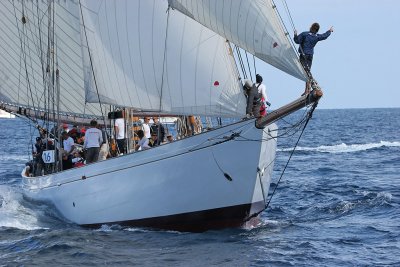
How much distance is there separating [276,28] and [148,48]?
4.50m

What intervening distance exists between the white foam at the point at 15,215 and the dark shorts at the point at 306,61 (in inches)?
339

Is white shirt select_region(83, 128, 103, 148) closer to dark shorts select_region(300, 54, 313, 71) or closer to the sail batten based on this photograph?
the sail batten

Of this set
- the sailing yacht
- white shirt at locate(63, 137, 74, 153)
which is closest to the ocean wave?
white shirt at locate(63, 137, 74, 153)

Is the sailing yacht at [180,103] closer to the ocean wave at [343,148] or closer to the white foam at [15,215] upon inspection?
the white foam at [15,215]

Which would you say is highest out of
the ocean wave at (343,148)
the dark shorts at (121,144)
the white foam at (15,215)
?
the dark shorts at (121,144)

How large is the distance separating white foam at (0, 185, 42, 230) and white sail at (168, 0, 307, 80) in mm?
8313

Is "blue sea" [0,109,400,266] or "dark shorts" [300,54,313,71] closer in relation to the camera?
"blue sea" [0,109,400,266]

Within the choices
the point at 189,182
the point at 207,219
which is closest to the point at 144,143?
the point at 189,182

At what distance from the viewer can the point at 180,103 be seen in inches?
837

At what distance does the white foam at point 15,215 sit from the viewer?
24375mm

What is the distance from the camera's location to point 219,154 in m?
21.1

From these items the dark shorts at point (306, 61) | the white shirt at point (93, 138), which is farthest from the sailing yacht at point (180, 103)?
the white shirt at point (93, 138)

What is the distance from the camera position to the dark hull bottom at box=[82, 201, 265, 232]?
2177 cm

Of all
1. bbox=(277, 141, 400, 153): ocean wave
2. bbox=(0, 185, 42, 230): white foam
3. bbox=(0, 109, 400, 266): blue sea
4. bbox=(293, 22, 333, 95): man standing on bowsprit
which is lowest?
bbox=(0, 109, 400, 266): blue sea
